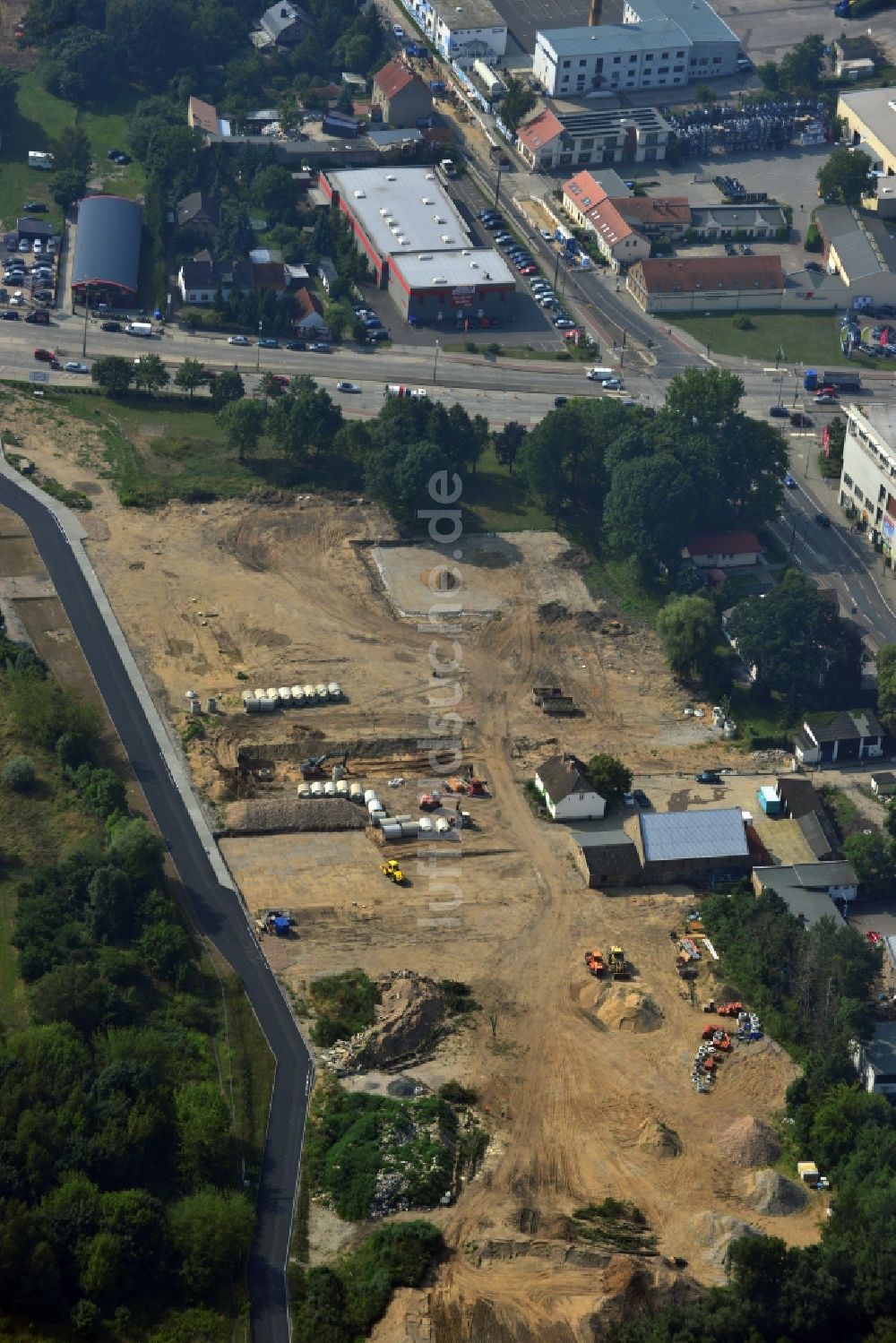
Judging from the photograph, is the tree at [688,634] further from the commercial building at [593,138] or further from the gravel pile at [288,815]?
the commercial building at [593,138]

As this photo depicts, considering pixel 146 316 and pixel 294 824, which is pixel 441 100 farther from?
pixel 294 824

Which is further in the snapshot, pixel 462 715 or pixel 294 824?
pixel 462 715

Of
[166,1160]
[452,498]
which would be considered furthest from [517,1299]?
[452,498]

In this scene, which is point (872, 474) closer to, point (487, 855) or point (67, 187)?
point (487, 855)

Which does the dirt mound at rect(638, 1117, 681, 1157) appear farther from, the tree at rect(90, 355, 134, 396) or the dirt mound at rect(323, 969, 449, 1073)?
the tree at rect(90, 355, 134, 396)

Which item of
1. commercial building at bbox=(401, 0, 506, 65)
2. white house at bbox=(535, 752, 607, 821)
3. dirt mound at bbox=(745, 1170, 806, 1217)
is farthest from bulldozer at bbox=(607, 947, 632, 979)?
commercial building at bbox=(401, 0, 506, 65)
